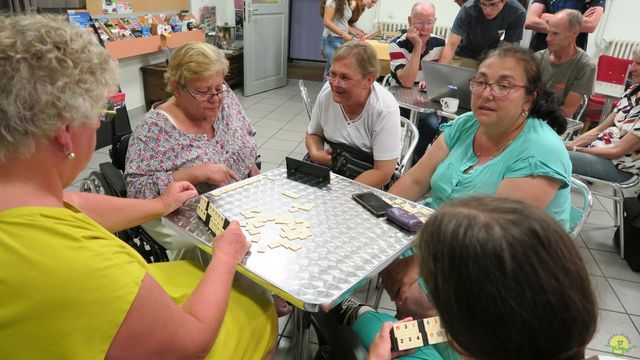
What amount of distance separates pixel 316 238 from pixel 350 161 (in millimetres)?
889

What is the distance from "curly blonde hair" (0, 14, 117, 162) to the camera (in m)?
0.79

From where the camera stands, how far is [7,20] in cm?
85

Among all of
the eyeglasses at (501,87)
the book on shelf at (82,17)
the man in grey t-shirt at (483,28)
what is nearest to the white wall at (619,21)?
the man in grey t-shirt at (483,28)

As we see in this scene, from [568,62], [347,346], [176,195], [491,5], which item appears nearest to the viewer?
[347,346]

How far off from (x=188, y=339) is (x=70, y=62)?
0.64 meters

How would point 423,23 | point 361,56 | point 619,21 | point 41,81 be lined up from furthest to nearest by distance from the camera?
1. point 619,21
2. point 423,23
3. point 361,56
4. point 41,81

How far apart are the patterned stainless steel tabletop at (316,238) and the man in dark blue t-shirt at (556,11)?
2966 millimetres

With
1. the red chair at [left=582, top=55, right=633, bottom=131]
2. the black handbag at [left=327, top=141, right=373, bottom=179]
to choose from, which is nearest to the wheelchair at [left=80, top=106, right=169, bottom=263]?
the black handbag at [left=327, top=141, right=373, bottom=179]

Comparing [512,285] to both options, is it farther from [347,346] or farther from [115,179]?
[115,179]

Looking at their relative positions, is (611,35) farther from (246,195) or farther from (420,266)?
(420,266)

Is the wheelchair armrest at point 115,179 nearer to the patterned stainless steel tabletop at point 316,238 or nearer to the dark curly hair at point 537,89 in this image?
the patterned stainless steel tabletop at point 316,238

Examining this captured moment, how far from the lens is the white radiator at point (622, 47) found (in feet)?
18.4

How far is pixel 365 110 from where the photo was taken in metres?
2.21

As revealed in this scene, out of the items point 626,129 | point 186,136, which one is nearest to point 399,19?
point 626,129
